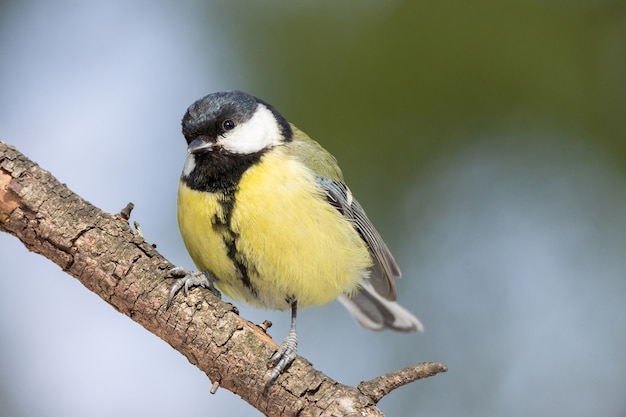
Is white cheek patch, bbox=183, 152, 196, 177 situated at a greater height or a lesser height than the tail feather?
lesser

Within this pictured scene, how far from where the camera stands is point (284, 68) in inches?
135

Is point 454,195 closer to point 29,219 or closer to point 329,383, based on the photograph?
point 329,383

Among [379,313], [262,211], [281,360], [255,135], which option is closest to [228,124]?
[255,135]

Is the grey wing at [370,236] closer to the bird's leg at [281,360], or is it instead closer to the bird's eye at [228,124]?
the bird's eye at [228,124]

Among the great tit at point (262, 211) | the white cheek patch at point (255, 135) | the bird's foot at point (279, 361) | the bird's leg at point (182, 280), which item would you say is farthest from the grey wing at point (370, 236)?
the bird's foot at point (279, 361)

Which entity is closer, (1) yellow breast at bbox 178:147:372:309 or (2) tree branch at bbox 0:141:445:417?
(2) tree branch at bbox 0:141:445:417

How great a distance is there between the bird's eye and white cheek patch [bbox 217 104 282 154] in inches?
0.6

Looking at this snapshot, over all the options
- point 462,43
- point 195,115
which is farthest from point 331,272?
point 462,43

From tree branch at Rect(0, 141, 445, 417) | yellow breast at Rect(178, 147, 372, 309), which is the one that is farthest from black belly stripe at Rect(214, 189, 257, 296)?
tree branch at Rect(0, 141, 445, 417)

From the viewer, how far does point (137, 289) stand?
216cm

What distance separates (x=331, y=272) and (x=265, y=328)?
52cm

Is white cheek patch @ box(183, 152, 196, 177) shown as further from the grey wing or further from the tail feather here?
the tail feather

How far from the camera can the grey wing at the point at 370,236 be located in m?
2.85

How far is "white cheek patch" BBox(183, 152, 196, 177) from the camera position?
267cm
